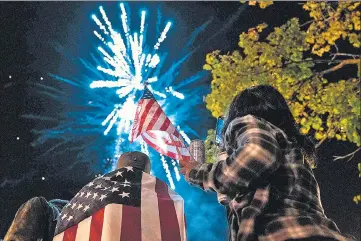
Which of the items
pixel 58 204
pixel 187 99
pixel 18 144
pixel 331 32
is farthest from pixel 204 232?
pixel 58 204

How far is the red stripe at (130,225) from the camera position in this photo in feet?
9.34

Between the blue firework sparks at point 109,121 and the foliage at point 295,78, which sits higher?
the blue firework sparks at point 109,121

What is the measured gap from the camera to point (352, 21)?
9.24 metres

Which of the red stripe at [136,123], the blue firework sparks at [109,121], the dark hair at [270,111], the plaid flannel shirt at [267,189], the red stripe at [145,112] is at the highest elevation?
the blue firework sparks at [109,121]

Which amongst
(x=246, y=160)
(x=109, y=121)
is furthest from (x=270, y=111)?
(x=109, y=121)

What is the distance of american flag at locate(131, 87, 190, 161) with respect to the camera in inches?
157

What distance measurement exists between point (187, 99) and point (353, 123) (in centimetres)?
2325

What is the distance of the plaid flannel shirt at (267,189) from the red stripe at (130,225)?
0.77m

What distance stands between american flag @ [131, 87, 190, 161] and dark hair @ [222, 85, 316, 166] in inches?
51.8

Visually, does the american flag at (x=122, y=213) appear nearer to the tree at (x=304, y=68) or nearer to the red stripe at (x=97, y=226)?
the red stripe at (x=97, y=226)

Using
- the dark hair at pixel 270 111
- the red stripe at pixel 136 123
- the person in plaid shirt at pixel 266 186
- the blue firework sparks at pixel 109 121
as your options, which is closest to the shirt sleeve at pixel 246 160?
the person in plaid shirt at pixel 266 186

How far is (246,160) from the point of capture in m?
2.12

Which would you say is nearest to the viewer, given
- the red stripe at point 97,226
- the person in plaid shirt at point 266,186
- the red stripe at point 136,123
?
the person in plaid shirt at point 266,186

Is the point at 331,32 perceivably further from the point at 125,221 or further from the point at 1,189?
the point at 1,189
